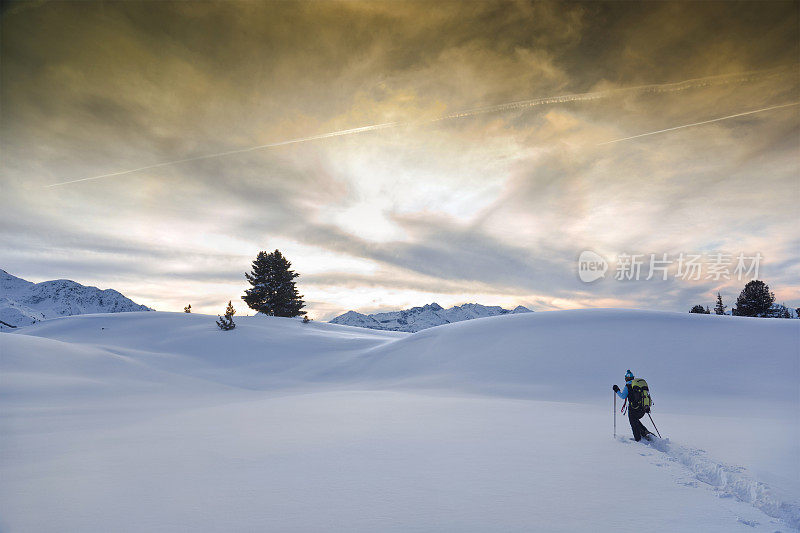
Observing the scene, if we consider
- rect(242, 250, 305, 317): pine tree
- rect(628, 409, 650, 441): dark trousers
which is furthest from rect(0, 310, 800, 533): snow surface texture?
rect(242, 250, 305, 317): pine tree

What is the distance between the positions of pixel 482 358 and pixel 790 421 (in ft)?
40.1

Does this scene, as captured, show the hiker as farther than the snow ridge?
Yes

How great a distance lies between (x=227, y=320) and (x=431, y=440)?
2758 centimetres

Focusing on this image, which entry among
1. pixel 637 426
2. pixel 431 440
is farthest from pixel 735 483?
pixel 431 440

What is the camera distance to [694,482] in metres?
5.85

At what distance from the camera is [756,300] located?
5612 centimetres

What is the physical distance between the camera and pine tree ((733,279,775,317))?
182ft

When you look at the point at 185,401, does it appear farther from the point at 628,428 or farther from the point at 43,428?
the point at 628,428

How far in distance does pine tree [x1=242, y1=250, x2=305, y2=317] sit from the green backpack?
48396mm

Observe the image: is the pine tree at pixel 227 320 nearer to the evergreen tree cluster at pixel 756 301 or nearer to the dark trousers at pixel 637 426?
the dark trousers at pixel 637 426

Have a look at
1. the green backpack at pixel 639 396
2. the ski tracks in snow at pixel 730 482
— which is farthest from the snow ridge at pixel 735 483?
the green backpack at pixel 639 396

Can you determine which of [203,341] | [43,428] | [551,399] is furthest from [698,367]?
[203,341]

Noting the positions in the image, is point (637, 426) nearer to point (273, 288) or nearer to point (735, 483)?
point (735, 483)

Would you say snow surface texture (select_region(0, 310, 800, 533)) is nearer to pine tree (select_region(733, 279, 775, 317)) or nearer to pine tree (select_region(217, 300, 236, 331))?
pine tree (select_region(217, 300, 236, 331))
